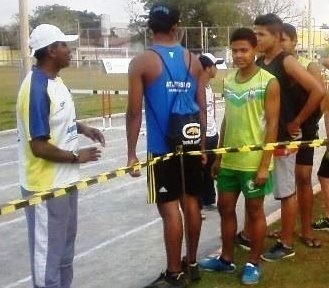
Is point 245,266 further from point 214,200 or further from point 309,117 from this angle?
point 214,200

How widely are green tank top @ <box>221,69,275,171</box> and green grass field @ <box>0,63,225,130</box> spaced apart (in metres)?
10.3

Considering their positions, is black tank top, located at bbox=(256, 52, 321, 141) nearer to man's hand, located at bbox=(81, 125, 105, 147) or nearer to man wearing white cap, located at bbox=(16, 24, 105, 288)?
man's hand, located at bbox=(81, 125, 105, 147)

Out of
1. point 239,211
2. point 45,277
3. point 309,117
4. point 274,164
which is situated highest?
point 309,117

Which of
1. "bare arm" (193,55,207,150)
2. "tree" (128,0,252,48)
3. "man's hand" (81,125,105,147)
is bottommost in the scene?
"man's hand" (81,125,105,147)

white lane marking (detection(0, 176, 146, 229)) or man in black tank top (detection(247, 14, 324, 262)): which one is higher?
man in black tank top (detection(247, 14, 324, 262))

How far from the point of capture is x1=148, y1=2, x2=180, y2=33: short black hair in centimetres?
453

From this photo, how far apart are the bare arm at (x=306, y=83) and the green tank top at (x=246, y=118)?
43cm

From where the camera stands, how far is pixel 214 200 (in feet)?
24.4

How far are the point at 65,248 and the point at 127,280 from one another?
119 centimetres

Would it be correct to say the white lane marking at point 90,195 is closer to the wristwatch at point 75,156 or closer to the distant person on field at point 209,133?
the distant person on field at point 209,133

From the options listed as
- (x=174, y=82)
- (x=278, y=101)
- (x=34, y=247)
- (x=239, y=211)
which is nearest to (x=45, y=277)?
(x=34, y=247)

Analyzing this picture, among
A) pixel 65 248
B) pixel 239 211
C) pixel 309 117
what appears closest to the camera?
pixel 65 248

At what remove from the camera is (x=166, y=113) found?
4.54m

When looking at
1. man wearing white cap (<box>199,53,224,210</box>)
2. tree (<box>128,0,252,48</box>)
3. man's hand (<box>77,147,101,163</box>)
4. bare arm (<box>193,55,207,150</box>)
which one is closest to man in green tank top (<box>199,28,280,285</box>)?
bare arm (<box>193,55,207,150</box>)
